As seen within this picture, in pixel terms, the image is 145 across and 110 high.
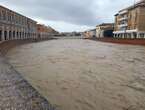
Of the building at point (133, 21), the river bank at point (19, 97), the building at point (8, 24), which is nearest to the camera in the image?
the river bank at point (19, 97)

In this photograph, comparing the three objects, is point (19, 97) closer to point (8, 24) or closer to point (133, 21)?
point (8, 24)

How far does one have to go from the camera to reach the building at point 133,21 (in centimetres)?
5166

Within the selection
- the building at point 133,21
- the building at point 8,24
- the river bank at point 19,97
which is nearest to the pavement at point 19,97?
the river bank at point 19,97

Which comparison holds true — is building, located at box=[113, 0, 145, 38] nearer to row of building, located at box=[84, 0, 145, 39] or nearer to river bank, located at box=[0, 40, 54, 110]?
row of building, located at box=[84, 0, 145, 39]

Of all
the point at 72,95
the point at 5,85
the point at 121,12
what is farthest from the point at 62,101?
the point at 121,12

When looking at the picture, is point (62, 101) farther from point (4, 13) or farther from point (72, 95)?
point (4, 13)

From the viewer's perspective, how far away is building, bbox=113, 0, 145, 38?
51.7 metres

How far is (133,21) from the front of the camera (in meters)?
56.2

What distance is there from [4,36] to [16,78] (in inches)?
1269

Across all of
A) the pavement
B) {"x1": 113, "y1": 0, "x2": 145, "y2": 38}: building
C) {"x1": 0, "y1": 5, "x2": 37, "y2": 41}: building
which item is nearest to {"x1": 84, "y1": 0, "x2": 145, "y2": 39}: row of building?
{"x1": 113, "y1": 0, "x2": 145, "y2": 38}: building

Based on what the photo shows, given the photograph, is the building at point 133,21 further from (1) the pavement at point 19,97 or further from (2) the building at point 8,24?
(1) the pavement at point 19,97

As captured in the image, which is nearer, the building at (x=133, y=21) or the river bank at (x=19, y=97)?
the river bank at (x=19, y=97)

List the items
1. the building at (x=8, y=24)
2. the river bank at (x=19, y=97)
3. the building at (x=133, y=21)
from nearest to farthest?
1. the river bank at (x=19, y=97)
2. the building at (x=8, y=24)
3. the building at (x=133, y=21)

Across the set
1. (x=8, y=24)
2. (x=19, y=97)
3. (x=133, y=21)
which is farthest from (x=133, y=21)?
(x=19, y=97)
